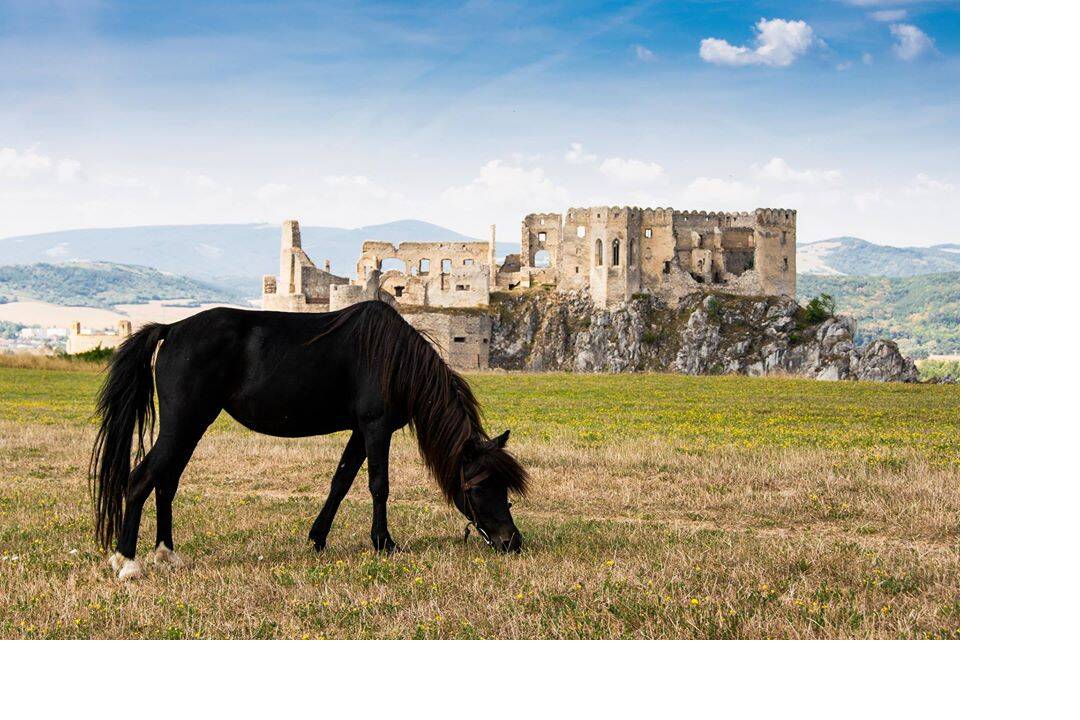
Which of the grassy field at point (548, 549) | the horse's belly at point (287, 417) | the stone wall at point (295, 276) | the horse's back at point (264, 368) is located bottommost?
the grassy field at point (548, 549)

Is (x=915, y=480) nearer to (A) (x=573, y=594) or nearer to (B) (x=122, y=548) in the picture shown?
(A) (x=573, y=594)

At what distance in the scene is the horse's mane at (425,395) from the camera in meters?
8.16

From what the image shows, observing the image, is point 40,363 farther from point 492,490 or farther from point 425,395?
point 492,490

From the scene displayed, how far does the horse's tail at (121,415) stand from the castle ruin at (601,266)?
60.8 m

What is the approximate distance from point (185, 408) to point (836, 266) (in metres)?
111

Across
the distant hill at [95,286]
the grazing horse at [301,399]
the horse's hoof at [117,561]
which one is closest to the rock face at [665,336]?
the distant hill at [95,286]

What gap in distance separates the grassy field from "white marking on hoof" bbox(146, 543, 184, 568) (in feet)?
0.46

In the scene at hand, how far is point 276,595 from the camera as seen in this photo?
22.6ft

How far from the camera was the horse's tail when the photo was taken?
8.13 meters

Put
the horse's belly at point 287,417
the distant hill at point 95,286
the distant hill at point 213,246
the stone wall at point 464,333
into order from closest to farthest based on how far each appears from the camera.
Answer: the horse's belly at point 287,417 < the stone wall at point 464,333 < the distant hill at point 95,286 < the distant hill at point 213,246

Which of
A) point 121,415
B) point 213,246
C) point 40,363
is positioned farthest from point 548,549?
point 213,246

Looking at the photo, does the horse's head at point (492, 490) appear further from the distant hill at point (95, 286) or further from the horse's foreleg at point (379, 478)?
the distant hill at point (95, 286)

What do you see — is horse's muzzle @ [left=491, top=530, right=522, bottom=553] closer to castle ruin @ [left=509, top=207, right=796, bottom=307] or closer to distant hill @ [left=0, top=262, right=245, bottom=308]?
castle ruin @ [left=509, top=207, right=796, bottom=307]

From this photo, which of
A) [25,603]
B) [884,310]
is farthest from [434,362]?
[884,310]
